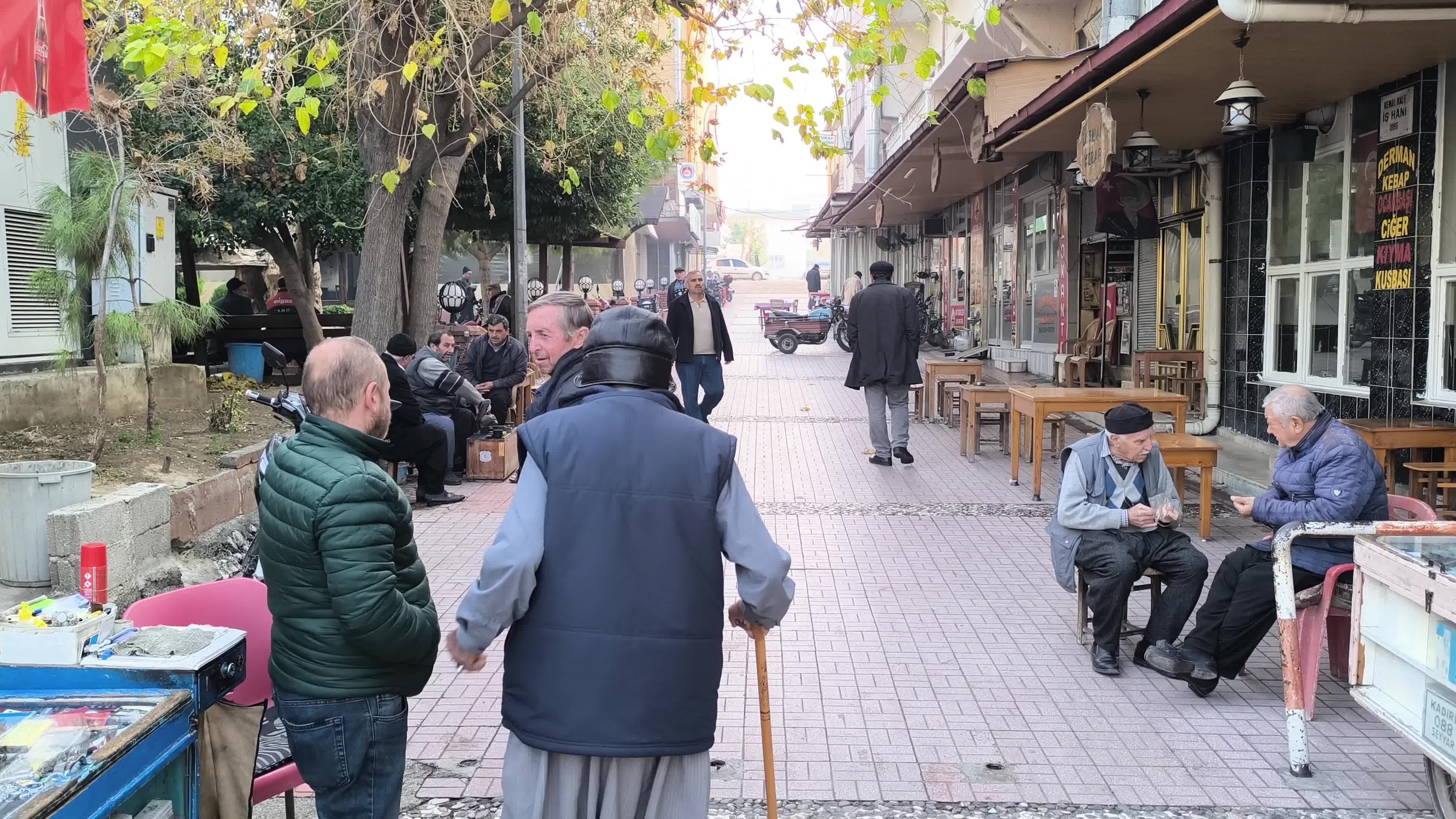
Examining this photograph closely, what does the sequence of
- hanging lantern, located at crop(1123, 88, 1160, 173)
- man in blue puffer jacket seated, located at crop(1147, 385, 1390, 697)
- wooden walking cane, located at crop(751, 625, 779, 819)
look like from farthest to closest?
hanging lantern, located at crop(1123, 88, 1160, 173) < man in blue puffer jacket seated, located at crop(1147, 385, 1390, 697) < wooden walking cane, located at crop(751, 625, 779, 819)

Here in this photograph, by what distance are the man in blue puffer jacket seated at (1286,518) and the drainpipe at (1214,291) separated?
→ 7.14 metres

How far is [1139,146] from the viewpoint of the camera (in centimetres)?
1070

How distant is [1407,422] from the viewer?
312 inches

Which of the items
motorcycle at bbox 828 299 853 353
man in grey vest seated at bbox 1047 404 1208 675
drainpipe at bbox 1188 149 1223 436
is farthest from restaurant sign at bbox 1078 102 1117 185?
motorcycle at bbox 828 299 853 353

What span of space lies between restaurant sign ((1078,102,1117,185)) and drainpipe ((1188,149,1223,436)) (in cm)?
266

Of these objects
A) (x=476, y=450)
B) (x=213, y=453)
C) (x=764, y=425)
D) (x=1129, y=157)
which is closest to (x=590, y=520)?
(x=213, y=453)

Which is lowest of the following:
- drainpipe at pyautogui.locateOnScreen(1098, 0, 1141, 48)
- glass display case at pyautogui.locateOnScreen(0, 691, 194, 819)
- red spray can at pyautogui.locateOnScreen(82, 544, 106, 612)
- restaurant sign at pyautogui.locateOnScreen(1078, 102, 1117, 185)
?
glass display case at pyautogui.locateOnScreen(0, 691, 194, 819)

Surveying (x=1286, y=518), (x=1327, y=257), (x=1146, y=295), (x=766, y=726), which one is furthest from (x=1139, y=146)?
(x=766, y=726)

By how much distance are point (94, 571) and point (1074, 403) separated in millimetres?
6780

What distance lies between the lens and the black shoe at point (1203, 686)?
5.02 metres

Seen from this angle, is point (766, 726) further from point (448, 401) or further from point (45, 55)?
point (448, 401)

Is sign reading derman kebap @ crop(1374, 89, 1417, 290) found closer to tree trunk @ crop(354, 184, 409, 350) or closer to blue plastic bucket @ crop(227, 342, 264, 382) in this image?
tree trunk @ crop(354, 184, 409, 350)

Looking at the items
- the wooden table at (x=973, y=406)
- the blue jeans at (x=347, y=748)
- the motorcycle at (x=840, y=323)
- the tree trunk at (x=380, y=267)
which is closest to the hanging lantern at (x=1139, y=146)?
the wooden table at (x=973, y=406)

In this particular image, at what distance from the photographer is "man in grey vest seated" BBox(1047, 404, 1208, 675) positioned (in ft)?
17.3
